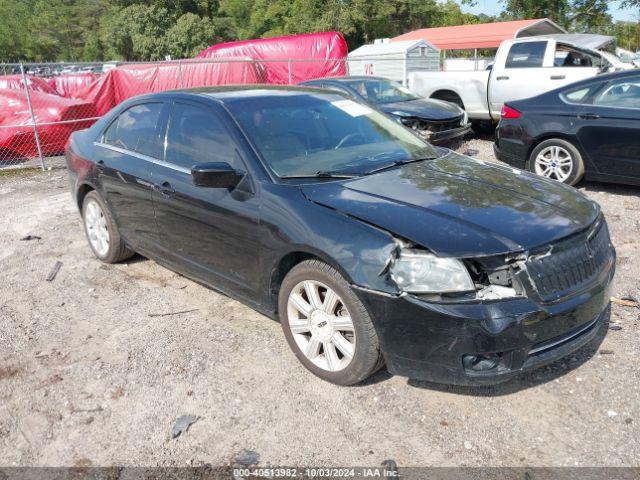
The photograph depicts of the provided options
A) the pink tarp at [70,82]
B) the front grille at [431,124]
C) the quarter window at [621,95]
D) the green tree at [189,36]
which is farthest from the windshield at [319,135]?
the green tree at [189,36]

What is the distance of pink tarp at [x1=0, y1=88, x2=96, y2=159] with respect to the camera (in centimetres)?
1141

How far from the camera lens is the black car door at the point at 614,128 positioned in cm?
645

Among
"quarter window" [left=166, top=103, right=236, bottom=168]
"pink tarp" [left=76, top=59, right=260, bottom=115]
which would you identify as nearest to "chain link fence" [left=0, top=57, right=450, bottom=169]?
"pink tarp" [left=76, top=59, right=260, bottom=115]

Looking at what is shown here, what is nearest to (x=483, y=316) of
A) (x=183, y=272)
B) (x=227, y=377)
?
(x=227, y=377)

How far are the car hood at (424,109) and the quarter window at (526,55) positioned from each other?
4.82 feet

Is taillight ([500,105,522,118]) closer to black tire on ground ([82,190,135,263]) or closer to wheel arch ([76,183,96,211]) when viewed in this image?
black tire on ground ([82,190,135,263])

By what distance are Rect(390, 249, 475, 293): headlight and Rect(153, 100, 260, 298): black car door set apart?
105 cm

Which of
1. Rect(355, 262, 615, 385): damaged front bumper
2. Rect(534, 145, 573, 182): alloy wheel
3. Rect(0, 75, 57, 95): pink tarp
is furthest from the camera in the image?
Rect(0, 75, 57, 95): pink tarp

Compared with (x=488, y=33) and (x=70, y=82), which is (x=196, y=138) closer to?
(x=70, y=82)

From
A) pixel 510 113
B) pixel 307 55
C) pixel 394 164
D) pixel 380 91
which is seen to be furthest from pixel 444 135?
pixel 307 55

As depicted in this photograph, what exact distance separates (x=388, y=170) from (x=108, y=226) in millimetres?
2764

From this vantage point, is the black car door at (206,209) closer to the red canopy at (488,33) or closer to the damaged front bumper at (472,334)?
the damaged front bumper at (472,334)

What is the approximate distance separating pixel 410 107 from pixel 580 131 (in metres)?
3.90

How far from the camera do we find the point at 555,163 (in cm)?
725
